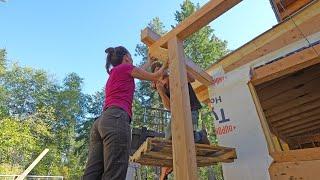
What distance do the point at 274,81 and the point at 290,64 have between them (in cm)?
111

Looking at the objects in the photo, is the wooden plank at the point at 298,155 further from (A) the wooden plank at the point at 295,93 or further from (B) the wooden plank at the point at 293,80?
(A) the wooden plank at the point at 295,93

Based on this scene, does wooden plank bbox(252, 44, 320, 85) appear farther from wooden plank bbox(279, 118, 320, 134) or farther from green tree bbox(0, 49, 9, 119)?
green tree bbox(0, 49, 9, 119)

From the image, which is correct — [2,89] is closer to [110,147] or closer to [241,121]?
[241,121]

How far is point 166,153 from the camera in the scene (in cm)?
309

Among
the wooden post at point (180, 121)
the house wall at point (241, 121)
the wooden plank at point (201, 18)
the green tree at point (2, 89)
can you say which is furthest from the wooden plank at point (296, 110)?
the green tree at point (2, 89)

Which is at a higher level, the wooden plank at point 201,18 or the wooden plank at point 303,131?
the wooden plank at point 303,131

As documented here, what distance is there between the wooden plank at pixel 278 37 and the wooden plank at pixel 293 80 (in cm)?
41

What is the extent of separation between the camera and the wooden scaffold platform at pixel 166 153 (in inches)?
110

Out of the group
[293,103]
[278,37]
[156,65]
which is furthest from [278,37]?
[156,65]

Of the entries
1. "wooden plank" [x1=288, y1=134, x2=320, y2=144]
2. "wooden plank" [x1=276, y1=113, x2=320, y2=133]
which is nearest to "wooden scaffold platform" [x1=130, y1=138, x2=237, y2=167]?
"wooden plank" [x1=276, y1=113, x2=320, y2=133]

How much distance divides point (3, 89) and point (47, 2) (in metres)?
9.71

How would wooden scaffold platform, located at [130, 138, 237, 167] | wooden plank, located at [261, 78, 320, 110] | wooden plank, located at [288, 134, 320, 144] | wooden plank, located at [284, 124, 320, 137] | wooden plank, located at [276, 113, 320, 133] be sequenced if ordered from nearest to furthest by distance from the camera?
1. wooden scaffold platform, located at [130, 138, 237, 167]
2. wooden plank, located at [261, 78, 320, 110]
3. wooden plank, located at [276, 113, 320, 133]
4. wooden plank, located at [284, 124, 320, 137]
5. wooden plank, located at [288, 134, 320, 144]

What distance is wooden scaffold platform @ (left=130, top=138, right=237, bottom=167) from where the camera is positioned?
2.80 m

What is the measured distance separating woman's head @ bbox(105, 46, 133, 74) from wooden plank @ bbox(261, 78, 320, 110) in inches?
82.5
